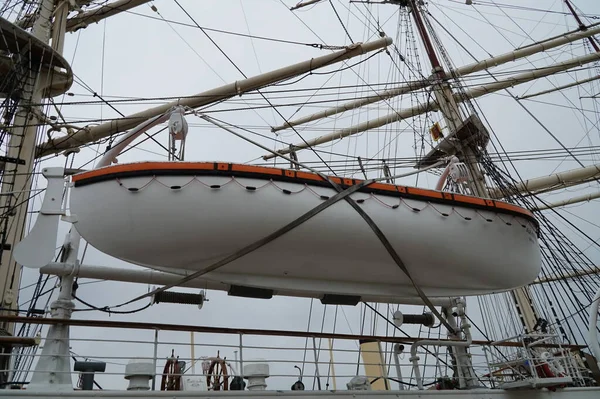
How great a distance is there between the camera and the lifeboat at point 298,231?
15.8 feet

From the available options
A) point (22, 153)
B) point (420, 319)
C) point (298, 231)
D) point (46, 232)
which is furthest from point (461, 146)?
point (46, 232)

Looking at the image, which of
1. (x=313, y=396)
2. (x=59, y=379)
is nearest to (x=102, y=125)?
(x=59, y=379)

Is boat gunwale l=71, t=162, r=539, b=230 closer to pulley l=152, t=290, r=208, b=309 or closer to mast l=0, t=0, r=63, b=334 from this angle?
pulley l=152, t=290, r=208, b=309

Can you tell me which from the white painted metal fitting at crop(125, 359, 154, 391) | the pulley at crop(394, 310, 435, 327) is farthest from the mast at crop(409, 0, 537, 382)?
the white painted metal fitting at crop(125, 359, 154, 391)

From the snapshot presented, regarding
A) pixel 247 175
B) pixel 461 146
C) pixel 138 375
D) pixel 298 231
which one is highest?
pixel 461 146

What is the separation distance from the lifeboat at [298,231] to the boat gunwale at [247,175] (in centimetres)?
1

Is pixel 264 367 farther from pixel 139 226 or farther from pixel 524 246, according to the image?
pixel 524 246

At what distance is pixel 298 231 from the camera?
5.17 metres

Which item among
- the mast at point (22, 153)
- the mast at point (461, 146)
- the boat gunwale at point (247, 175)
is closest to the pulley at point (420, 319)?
the boat gunwale at point (247, 175)

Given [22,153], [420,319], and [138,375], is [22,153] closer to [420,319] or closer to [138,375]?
[138,375]

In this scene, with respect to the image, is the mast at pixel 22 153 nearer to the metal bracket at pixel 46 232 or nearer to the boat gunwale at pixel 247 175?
the metal bracket at pixel 46 232

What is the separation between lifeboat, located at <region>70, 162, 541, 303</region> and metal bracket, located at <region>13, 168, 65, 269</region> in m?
0.24

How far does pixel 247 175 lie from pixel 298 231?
890mm

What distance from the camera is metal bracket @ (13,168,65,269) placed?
14.4 ft
